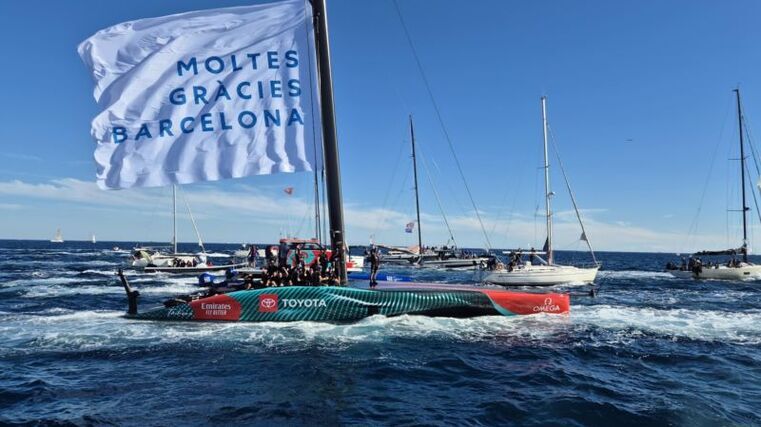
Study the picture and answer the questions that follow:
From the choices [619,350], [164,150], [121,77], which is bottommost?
[619,350]

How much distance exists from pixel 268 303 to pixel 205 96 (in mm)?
6170

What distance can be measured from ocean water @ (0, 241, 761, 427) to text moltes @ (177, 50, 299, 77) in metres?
6.63

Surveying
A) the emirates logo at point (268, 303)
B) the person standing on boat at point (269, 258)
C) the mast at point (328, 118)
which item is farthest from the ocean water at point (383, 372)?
the mast at point (328, 118)

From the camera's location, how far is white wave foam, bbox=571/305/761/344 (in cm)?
1559

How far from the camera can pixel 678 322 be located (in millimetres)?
17906

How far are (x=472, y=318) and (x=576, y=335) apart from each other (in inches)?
123

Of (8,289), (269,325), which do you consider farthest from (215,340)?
(8,289)

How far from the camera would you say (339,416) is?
8.03m

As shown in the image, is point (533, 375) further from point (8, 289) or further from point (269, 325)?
point (8, 289)

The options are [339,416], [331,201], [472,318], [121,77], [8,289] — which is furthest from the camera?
[8,289]

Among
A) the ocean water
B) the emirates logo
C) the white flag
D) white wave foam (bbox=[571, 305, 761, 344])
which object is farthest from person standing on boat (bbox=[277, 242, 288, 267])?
white wave foam (bbox=[571, 305, 761, 344])

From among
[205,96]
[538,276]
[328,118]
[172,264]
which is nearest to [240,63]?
[205,96]

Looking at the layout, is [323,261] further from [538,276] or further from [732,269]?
[732,269]

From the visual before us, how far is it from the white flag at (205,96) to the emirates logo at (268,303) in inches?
178
